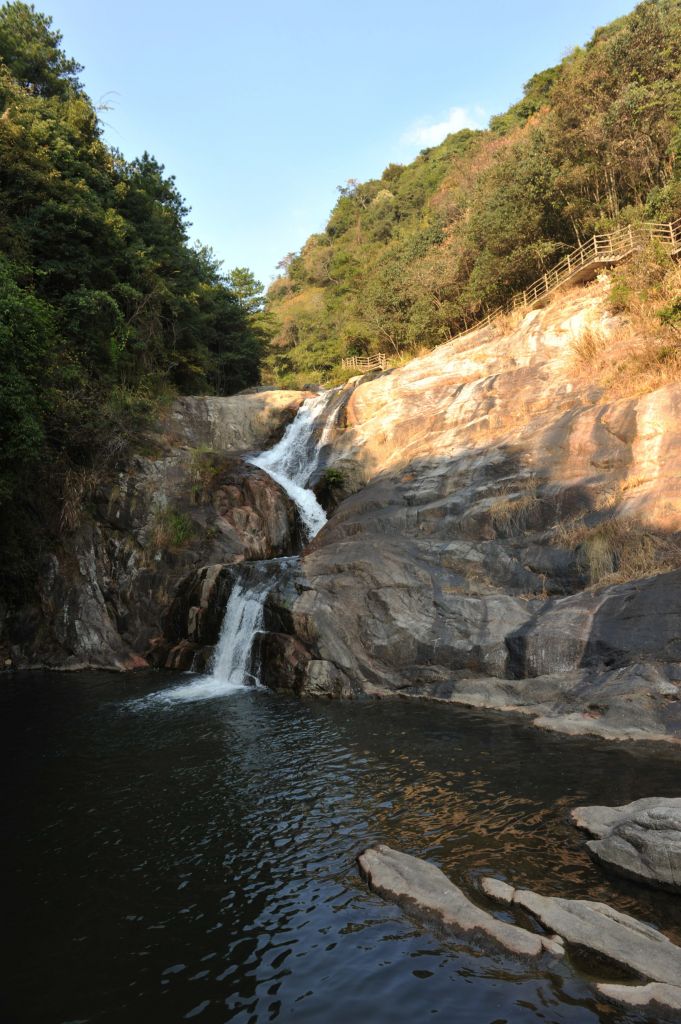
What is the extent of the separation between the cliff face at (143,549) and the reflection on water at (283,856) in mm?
7342

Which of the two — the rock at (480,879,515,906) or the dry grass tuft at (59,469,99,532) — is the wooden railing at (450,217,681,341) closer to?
the dry grass tuft at (59,469,99,532)

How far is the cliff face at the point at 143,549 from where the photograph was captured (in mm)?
20281

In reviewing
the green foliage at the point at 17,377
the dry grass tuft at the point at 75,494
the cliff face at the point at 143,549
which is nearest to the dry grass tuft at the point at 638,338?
the cliff face at the point at 143,549

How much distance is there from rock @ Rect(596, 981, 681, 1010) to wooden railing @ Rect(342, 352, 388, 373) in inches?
1568

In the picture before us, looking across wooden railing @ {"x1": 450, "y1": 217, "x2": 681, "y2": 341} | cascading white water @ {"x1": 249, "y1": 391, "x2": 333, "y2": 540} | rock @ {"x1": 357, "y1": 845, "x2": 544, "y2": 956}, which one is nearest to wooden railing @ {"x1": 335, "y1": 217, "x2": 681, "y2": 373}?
wooden railing @ {"x1": 450, "y1": 217, "x2": 681, "y2": 341}

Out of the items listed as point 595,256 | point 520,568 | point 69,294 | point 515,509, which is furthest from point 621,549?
point 69,294

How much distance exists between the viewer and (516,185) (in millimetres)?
31609

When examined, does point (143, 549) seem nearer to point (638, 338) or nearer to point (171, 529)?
point (171, 529)

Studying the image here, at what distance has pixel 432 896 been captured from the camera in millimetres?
6117

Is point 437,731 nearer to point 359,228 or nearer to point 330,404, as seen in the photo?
point 330,404

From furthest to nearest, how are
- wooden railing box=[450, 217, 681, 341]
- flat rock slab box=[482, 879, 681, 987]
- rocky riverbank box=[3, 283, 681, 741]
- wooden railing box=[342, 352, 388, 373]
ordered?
wooden railing box=[342, 352, 388, 373] < wooden railing box=[450, 217, 681, 341] < rocky riverbank box=[3, 283, 681, 741] < flat rock slab box=[482, 879, 681, 987]

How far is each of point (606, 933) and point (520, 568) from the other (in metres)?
10.5

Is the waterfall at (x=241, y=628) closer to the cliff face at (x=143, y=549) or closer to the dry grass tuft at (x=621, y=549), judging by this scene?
the cliff face at (x=143, y=549)

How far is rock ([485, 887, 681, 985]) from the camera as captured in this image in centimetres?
489
